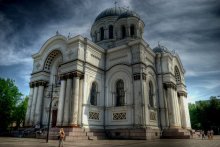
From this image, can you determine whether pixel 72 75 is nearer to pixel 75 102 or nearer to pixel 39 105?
pixel 75 102

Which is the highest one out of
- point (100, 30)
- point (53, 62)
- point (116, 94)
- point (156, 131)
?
point (100, 30)

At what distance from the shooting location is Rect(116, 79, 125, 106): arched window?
909 inches

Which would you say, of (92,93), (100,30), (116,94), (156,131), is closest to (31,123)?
(92,93)

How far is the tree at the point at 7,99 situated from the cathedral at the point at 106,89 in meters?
7.84

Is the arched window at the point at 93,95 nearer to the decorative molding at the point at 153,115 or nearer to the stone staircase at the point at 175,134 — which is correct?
the decorative molding at the point at 153,115

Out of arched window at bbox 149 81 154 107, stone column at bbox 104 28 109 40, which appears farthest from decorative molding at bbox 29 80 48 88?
arched window at bbox 149 81 154 107

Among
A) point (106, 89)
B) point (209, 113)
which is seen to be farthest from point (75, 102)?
point (209, 113)

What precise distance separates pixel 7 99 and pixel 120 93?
63.4 feet

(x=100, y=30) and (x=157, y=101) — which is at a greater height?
(x=100, y=30)

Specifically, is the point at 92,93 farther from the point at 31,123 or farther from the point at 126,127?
the point at 31,123

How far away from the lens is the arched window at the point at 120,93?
23086mm

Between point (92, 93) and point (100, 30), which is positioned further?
point (100, 30)

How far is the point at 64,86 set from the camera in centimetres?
2161

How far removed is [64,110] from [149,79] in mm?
10709
